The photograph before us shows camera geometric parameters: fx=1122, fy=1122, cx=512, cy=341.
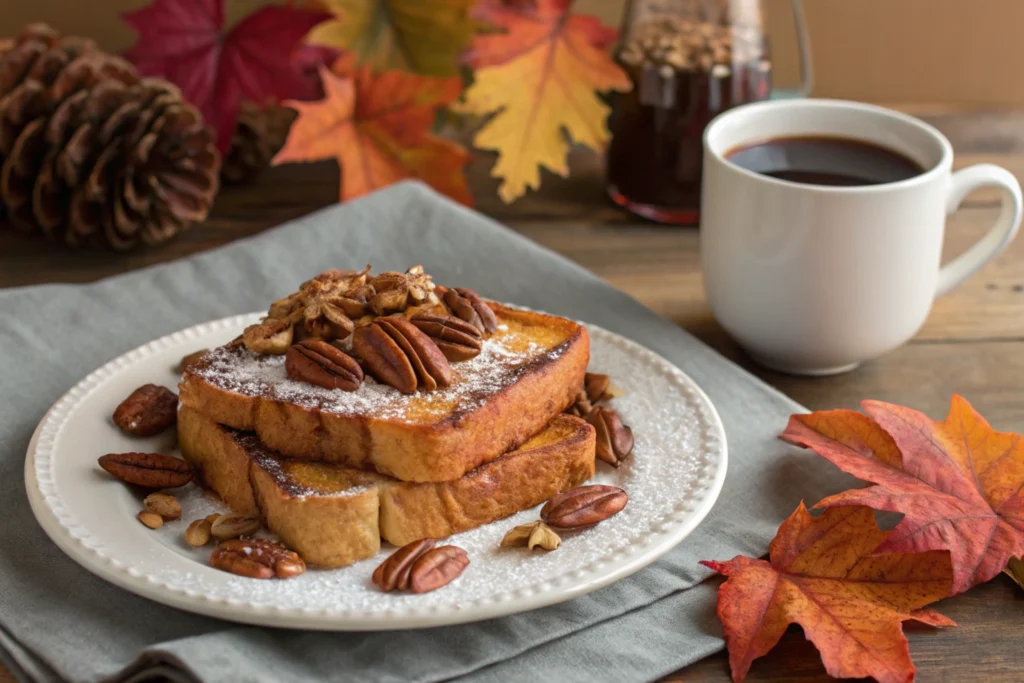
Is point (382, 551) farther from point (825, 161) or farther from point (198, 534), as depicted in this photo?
point (825, 161)

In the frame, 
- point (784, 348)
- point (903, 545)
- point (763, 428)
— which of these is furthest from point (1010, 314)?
point (903, 545)

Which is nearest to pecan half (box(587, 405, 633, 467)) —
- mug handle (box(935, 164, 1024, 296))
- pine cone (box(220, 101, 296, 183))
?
mug handle (box(935, 164, 1024, 296))

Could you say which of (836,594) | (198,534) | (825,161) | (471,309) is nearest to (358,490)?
(198,534)

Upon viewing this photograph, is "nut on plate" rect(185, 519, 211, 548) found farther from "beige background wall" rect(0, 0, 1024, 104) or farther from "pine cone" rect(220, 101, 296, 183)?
"beige background wall" rect(0, 0, 1024, 104)

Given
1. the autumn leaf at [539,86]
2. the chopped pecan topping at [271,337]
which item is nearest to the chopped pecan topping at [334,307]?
the chopped pecan topping at [271,337]

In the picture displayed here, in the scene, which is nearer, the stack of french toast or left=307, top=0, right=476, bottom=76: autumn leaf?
the stack of french toast
